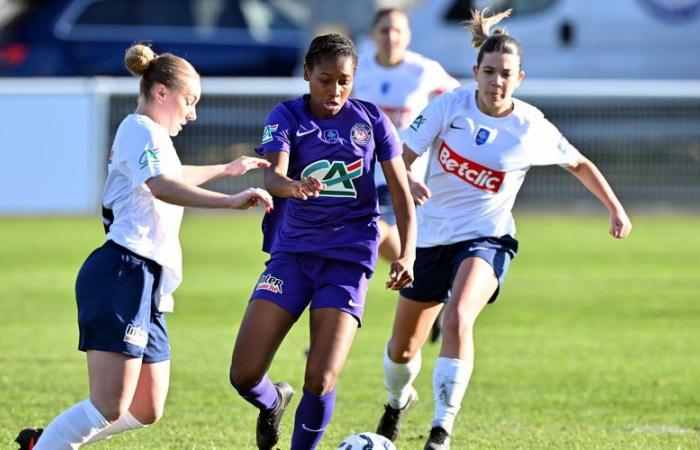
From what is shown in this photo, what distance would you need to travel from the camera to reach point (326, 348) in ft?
18.9

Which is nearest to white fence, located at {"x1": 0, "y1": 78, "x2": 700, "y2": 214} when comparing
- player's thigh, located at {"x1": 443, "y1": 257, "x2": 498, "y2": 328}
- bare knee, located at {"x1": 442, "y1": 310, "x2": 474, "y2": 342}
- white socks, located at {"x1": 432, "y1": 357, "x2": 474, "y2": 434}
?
player's thigh, located at {"x1": 443, "y1": 257, "x2": 498, "y2": 328}

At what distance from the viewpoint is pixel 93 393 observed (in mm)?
5484

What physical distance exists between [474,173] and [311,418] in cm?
168

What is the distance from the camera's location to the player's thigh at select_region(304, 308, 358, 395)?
5750 mm

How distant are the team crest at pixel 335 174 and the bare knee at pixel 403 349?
133 cm

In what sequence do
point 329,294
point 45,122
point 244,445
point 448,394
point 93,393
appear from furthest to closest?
point 45,122, point 244,445, point 448,394, point 329,294, point 93,393

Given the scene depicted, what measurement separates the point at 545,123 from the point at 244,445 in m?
2.17

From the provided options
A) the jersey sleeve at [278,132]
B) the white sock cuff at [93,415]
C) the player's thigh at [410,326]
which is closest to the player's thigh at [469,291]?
the player's thigh at [410,326]

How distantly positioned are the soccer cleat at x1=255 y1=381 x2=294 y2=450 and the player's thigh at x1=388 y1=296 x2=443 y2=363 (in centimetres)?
75

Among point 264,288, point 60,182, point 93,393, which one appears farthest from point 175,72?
point 60,182

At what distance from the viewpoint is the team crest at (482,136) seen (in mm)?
6836

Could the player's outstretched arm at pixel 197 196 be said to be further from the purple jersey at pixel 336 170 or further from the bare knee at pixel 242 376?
the bare knee at pixel 242 376

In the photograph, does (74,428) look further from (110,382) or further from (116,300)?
(116,300)

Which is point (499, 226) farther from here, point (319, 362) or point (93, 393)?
point (93, 393)
